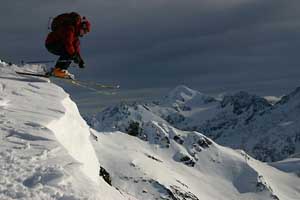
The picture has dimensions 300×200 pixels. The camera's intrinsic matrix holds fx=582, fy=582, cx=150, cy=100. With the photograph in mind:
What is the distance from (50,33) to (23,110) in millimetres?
5688


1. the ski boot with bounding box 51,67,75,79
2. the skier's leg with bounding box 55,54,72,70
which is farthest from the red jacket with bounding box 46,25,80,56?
the ski boot with bounding box 51,67,75,79

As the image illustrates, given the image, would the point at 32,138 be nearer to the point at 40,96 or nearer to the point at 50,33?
the point at 40,96

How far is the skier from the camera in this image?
21.8m

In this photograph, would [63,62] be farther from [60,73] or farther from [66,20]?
[66,20]

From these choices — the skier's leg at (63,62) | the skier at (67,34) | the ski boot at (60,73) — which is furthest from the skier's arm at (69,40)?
the ski boot at (60,73)

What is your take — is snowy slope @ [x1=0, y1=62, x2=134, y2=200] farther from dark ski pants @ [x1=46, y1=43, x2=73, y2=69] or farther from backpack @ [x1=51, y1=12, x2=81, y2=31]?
backpack @ [x1=51, y1=12, x2=81, y2=31]

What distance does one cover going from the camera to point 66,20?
21766mm

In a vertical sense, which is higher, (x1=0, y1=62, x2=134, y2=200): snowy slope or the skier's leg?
the skier's leg

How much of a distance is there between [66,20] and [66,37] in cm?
65

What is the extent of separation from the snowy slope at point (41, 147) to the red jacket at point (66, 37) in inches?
67.7

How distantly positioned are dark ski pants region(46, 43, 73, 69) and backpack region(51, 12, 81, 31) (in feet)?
2.65

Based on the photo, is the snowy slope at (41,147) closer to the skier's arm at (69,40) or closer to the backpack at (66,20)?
the skier's arm at (69,40)

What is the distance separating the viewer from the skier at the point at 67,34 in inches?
858

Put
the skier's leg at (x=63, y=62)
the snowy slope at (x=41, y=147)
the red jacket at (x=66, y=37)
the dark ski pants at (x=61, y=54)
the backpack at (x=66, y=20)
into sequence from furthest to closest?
the skier's leg at (x=63, y=62)
the dark ski pants at (x=61, y=54)
the red jacket at (x=66, y=37)
the backpack at (x=66, y=20)
the snowy slope at (x=41, y=147)
